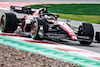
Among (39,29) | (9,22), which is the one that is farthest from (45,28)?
(9,22)

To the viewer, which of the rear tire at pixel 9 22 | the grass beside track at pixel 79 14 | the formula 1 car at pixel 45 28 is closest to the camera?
the formula 1 car at pixel 45 28

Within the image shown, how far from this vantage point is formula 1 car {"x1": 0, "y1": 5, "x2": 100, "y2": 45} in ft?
30.2

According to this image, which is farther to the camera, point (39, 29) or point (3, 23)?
point (3, 23)

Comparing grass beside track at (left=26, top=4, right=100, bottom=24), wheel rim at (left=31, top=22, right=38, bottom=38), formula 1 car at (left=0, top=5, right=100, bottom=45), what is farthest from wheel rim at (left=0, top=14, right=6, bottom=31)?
grass beside track at (left=26, top=4, right=100, bottom=24)

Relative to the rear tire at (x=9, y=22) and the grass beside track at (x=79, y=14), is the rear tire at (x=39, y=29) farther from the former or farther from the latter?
the grass beside track at (x=79, y=14)

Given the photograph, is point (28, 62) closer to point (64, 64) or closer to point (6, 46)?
point (64, 64)

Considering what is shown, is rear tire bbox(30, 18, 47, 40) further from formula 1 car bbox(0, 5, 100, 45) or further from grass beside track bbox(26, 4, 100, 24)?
grass beside track bbox(26, 4, 100, 24)

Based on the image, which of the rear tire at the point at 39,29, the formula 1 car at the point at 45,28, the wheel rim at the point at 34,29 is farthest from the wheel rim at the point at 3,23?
the rear tire at the point at 39,29

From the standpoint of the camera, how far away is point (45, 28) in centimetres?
927

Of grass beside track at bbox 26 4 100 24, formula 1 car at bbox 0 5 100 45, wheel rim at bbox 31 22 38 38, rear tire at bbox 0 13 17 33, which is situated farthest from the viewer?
grass beside track at bbox 26 4 100 24

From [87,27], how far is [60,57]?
3.13 m

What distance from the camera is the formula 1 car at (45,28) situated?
920cm

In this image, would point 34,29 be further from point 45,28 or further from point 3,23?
point 3,23

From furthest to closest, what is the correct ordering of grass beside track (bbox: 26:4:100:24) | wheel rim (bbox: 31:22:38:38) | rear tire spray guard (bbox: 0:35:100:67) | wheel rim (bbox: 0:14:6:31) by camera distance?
grass beside track (bbox: 26:4:100:24) < wheel rim (bbox: 0:14:6:31) < wheel rim (bbox: 31:22:38:38) < rear tire spray guard (bbox: 0:35:100:67)
